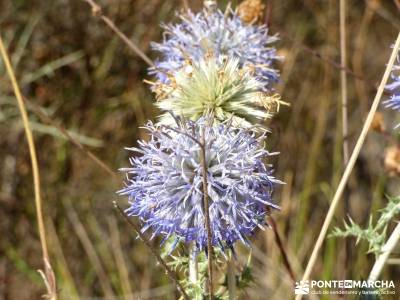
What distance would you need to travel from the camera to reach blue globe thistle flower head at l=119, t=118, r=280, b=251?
1.91 metres

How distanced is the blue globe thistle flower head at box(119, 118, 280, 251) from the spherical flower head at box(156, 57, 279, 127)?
151 millimetres

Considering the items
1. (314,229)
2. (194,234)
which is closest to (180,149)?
(194,234)

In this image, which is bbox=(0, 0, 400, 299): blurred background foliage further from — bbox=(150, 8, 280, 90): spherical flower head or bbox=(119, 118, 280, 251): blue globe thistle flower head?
bbox=(119, 118, 280, 251): blue globe thistle flower head

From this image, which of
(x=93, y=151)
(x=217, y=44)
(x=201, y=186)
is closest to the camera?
(x=201, y=186)

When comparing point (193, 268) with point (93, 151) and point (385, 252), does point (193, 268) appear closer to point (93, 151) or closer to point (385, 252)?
point (385, 252)

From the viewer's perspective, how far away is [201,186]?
1932mm

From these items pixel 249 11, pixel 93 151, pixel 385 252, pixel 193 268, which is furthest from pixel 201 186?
pixel 93 151

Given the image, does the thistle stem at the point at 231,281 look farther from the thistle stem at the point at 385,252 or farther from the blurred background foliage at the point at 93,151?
the blurred background foliage at the point at 93,151

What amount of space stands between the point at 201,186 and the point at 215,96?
15.4 inches

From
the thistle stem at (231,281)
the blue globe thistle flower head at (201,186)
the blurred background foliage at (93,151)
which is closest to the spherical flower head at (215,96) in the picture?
the blue globe thistle flower head at (201,186)

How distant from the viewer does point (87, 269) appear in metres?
4.94

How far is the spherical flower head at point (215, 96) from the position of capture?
2.15m

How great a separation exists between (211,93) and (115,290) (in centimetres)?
298

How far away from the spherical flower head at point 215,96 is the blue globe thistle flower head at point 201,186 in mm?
151
